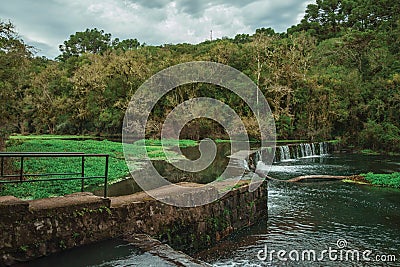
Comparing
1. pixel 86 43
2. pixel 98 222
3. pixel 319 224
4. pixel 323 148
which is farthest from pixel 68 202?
pixel 86 43

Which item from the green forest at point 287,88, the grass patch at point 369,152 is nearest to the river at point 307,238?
the grass patch at point 369,152

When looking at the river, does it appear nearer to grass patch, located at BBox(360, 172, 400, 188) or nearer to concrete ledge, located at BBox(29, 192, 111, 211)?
concrete ledge, located at BBox(29, 192, 111, 211)

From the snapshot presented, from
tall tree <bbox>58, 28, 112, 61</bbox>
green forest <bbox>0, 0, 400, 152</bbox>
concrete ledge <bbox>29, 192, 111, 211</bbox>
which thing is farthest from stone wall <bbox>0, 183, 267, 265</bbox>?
tall tree <bbox>58, 28, 112, 61</bbox>

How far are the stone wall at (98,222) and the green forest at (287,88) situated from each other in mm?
24982

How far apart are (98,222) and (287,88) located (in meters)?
32.0

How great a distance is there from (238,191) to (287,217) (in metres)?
2.09

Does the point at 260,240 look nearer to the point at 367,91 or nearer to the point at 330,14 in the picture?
the point at 367,91

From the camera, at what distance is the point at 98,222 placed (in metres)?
5.67

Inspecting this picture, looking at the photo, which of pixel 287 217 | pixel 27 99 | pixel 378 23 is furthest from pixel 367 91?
pixel 27 99

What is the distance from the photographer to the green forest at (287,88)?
112ft

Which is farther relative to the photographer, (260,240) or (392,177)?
(392,177)

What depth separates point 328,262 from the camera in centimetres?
683

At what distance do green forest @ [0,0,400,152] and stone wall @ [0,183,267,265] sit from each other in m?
25.0

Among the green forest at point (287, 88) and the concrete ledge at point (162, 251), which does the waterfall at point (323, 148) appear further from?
the concrete ledge at point (162, 251)
